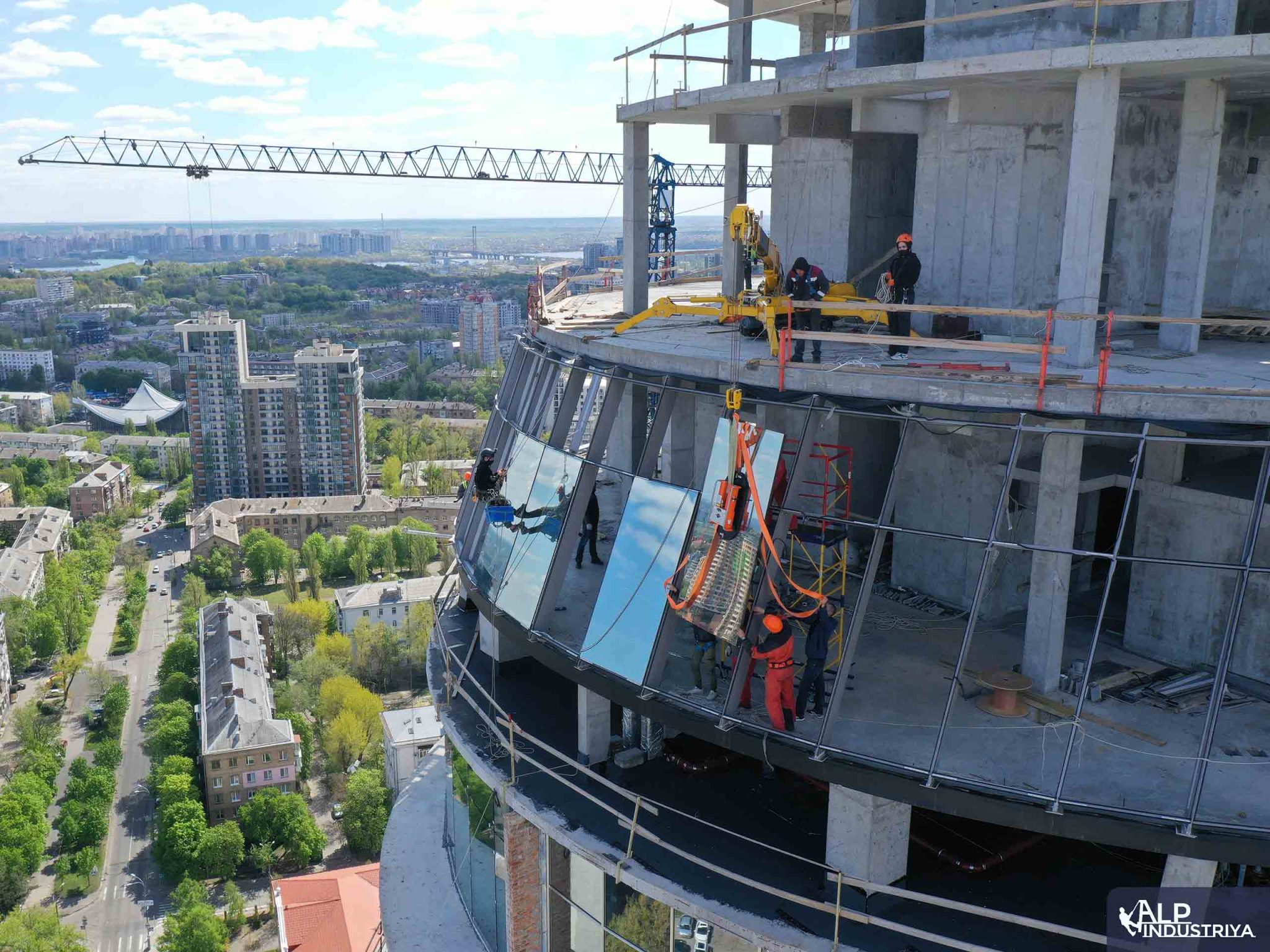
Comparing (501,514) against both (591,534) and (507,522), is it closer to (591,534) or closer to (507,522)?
(507,522)

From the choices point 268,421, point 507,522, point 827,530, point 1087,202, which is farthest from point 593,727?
point 268,421

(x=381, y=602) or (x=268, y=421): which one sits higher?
(x=268, y=421)

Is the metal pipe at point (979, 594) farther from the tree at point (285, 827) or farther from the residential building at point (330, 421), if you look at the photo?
the residential building at point (330, 421)

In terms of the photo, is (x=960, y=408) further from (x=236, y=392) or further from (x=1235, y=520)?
(x=236, y=392)

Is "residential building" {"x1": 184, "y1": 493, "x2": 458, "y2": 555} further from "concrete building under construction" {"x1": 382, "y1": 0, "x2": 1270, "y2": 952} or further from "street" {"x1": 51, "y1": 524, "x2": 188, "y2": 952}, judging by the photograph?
"concrete building under construction" {"x1": 382, "y1": 0, "x2": 1270, "y2": 952}

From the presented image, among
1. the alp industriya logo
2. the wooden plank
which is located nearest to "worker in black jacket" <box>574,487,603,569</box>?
the wooden plank

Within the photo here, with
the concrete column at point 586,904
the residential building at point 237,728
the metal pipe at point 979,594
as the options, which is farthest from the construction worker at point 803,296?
the residential building at point 237,728
